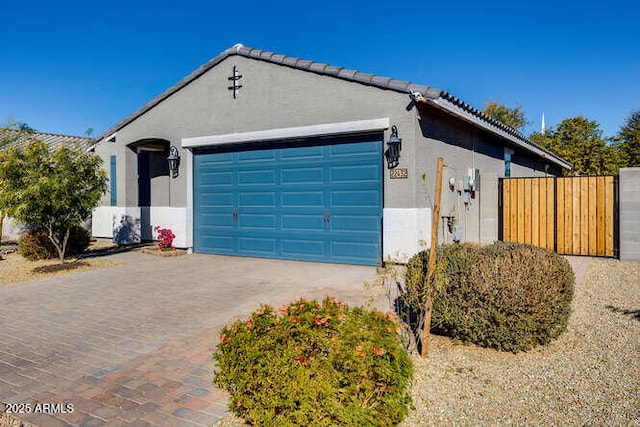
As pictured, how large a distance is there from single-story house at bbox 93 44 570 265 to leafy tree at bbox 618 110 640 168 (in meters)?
19.4

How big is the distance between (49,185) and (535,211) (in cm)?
1193

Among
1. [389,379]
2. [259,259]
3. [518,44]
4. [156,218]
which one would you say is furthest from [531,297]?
[518,44]

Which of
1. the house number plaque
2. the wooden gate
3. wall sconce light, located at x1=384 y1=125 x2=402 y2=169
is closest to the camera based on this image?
Answer: wall sconce light, located at x1=384 y1=125 x2=402 y2=169

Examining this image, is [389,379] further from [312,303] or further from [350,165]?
[350,165]

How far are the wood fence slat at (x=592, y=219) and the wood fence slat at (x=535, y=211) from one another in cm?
119

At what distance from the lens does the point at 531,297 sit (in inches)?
167

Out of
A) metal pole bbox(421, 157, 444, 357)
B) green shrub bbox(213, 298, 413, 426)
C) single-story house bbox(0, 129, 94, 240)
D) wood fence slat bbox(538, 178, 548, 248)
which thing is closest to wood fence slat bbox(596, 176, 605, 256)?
wood fence slat bbox(538, 178, 548, 248)

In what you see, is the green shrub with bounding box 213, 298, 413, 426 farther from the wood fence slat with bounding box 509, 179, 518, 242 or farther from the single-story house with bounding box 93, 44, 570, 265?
the wood fence slat with bounding box 509, 179, 518, 242

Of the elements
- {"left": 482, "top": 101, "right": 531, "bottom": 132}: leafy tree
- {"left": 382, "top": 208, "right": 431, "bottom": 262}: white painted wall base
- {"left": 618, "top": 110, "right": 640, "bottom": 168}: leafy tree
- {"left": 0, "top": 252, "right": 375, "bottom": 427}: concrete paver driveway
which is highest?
{"left": 482, "top": 101, "right": 531, "bottom": 132}: leafy tree

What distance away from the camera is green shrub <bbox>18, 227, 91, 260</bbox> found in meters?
11.1

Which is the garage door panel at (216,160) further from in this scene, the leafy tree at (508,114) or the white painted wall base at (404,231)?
the leafy tree at (508,114)

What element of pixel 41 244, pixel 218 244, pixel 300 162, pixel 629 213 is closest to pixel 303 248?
pixel 300 162

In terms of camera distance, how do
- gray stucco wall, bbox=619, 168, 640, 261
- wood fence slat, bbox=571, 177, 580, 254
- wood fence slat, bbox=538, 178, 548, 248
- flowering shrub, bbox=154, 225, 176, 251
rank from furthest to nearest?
flowering shrub, bbox=154, 225, 176, 251, wood fence slat, bbox=538, 178, 548, 248, wood fence slat, bbox=571, 177, 580, 254, gray stucco wall, bbox=619, 168, 640, 261

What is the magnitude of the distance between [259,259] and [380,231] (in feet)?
11.1
